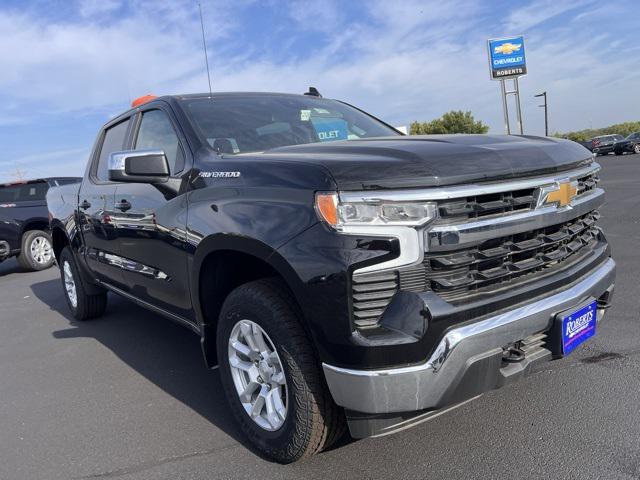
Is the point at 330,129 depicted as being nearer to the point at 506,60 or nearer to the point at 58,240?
the point at 58,240

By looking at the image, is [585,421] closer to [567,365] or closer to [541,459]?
[541,459]

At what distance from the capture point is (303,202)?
218cm

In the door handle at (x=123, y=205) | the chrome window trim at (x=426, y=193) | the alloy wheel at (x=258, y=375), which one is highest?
the door handle at (x=123, y=205)

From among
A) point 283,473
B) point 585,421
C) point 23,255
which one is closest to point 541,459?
point 585,421

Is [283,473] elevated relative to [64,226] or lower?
lower

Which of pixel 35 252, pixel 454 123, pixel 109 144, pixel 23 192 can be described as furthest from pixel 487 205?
pixel 454 123

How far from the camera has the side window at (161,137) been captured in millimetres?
3217

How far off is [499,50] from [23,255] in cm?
2336

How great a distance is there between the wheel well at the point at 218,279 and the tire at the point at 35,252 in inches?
315

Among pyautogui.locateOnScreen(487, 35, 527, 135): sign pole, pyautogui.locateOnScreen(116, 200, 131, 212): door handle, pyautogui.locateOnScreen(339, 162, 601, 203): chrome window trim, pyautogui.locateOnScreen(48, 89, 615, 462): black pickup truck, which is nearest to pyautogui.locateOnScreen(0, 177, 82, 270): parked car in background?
pyautogui.locateOnScreen(116, 200, 131, 212): door handle

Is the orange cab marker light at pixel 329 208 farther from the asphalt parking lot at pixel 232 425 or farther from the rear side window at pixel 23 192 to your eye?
the rear side window at pixel 23 192

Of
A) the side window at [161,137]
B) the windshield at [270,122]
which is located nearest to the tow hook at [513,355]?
the windshield at [270,122]

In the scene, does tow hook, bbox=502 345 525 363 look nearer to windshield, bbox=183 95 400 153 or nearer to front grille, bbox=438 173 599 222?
front grille, bbox=438 173 599 222

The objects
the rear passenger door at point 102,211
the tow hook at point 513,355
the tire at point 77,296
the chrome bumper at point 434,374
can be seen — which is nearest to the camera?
the chrome bumper at point 434,374
